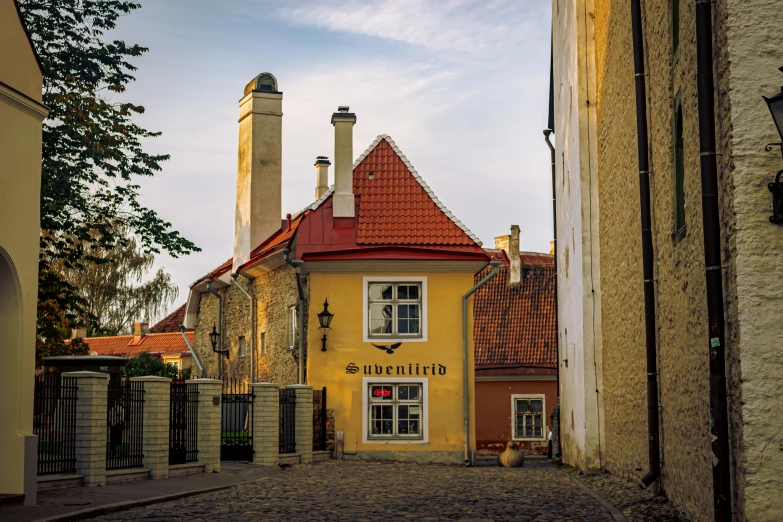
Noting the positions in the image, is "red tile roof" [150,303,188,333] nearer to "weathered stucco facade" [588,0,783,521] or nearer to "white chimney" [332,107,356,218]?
"white chimney" [332,107,356,218]

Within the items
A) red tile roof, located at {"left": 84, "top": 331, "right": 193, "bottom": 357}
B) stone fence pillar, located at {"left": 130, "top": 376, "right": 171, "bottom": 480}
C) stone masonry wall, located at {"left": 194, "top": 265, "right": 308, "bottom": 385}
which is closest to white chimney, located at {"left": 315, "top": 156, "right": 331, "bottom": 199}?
stone masonry wall, located at {"left": 194, "top": 265, "right": 308, "bottom": 385}

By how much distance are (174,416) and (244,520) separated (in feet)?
24.1

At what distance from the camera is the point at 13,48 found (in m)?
13.1

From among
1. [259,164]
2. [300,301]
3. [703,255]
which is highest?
[259,164]

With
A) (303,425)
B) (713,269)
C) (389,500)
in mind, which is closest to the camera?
(713,269)

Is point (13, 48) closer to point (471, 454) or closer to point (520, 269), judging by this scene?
point (471, 454)

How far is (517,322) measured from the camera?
40.4 meters

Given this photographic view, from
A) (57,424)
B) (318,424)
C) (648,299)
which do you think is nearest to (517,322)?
(318,424)

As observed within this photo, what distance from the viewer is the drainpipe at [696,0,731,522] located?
351 inches

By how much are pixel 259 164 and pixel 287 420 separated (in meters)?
9.32

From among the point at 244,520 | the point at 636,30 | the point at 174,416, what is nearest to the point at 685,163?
the point at 636,30

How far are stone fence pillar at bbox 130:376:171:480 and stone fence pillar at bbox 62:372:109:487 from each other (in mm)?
1805

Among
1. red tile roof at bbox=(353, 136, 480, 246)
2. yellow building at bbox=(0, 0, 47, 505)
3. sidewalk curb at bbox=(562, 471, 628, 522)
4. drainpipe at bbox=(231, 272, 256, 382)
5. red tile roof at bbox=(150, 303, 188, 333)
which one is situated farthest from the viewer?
red tile roof at bbox=(150, 303, 188, 333)

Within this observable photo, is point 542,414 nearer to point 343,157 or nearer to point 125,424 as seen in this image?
point 343,157
